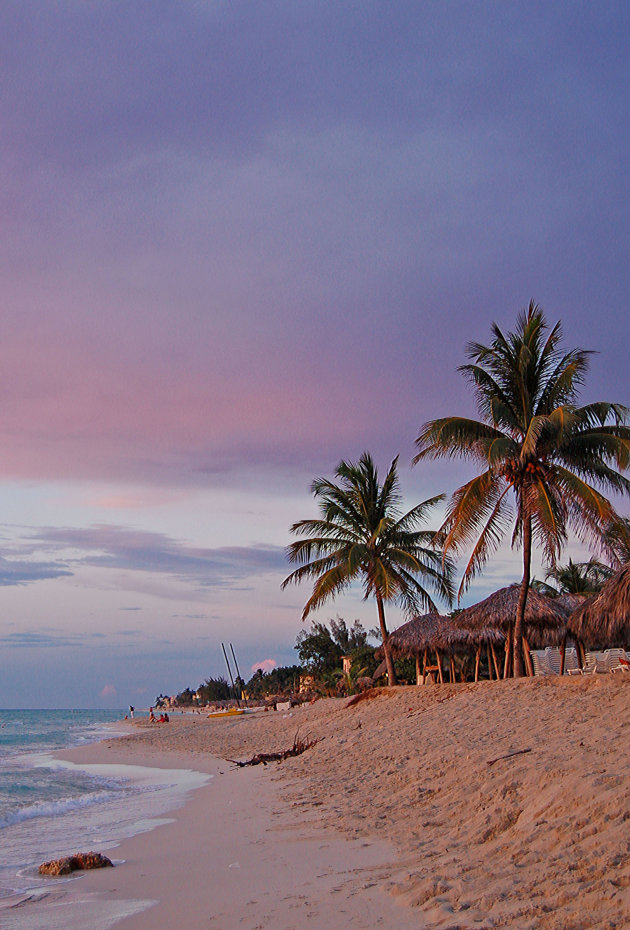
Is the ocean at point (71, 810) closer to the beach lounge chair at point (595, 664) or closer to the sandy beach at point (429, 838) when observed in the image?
the sandy beach at point (429, 838)

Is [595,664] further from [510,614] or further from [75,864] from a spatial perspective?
[75,864]

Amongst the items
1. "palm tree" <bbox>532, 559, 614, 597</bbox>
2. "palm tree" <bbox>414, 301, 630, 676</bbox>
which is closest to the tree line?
"palm tree" <bbox>414, 301, 630, 676</bbox>

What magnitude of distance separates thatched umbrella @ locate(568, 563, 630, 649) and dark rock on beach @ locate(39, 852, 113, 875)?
922cm

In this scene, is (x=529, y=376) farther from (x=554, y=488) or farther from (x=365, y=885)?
(x=365, y=885)

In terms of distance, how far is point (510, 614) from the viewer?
18.8 meters

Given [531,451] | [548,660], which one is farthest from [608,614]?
[548,660]

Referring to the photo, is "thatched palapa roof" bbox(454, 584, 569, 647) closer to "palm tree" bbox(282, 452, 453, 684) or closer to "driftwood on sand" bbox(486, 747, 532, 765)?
"palm tree" bbox(282, 452, 453, 684)

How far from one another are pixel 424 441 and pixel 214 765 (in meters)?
9.89

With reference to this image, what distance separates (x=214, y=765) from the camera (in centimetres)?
1802

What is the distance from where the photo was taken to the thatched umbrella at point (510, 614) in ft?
61.8

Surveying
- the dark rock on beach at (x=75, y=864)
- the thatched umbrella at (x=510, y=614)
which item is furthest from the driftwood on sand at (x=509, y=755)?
the thatched umbrella at (x=510, y=614)

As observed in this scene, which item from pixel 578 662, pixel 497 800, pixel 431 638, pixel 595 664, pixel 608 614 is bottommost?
pixel 578 662

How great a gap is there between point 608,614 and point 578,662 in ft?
33.9

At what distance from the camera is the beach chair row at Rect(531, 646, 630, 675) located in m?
19.1
